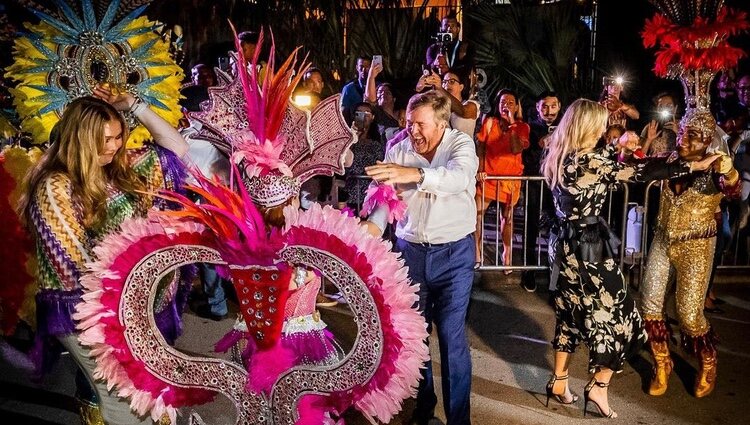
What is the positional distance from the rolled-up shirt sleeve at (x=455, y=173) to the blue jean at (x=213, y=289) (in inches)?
127

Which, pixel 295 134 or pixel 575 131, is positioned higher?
pixel 295 134

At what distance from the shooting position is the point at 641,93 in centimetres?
1188

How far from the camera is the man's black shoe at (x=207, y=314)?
664 cm

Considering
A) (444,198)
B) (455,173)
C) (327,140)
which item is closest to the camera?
(327,140)

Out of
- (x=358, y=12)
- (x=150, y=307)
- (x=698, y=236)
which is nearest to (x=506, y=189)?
(x=698, y=236)

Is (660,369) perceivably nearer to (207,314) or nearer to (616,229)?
(616,229)

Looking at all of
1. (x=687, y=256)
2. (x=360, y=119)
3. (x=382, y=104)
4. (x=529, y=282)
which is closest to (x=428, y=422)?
(x=687, y=256)

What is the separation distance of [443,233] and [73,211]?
2.01 metres

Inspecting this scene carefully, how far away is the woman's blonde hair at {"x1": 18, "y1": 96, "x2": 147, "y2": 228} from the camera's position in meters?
3.23

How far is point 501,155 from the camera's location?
8.07 m

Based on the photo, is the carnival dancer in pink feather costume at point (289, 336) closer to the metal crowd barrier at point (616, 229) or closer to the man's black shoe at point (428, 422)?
the man's black shoe at point (428, 422)

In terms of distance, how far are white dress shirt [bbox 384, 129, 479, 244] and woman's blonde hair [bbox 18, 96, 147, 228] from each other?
1.69 metres

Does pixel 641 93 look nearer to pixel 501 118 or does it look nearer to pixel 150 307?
pixel 501 118

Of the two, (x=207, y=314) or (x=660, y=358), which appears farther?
(x=207, y=314)
